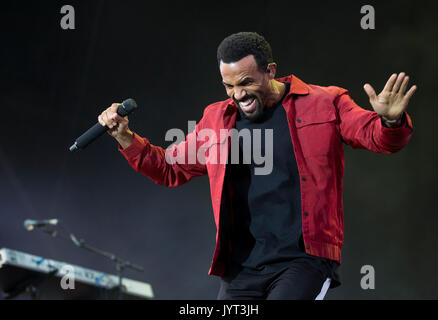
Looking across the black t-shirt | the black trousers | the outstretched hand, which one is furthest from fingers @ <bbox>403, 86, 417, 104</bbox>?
the black trousers

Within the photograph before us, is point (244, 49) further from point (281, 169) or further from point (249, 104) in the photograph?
point (281, 169)

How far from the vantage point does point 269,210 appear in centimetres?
195

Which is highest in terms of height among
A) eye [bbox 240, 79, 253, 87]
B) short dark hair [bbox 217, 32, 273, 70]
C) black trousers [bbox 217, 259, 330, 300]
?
short dark hair [bbox 217, 32, 273, 70]

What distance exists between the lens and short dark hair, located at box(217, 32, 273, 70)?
2053mm

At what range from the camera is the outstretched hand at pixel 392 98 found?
5.54 feet

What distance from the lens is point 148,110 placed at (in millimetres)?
4961

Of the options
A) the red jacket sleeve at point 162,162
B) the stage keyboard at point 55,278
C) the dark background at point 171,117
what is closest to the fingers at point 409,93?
the red jacket sleeve at point 162,162

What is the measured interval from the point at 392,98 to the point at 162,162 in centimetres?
116

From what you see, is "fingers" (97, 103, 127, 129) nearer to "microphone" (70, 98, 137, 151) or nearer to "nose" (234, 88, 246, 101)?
"microphone" (70, 98, 137, 151)

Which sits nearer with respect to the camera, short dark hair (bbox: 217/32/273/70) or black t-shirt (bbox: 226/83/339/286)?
black t-shirt (bbox: 226/83/339/286)

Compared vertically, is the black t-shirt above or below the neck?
below

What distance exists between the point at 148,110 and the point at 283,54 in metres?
1.55

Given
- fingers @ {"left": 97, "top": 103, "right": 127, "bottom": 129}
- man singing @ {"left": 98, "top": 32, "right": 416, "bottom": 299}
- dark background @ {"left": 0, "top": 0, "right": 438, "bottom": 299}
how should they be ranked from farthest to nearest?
dark background @ {"left": 0, "top": 0, "right": 438, "bottom": 299} < fingers @ {"left": 97, "top": 103, "right": 127, "bottom": 129} < man singing @ {"left": 98, "top": 32, "right": 416, "bottom": 299}

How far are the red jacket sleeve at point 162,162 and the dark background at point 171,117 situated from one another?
8.22 ft
